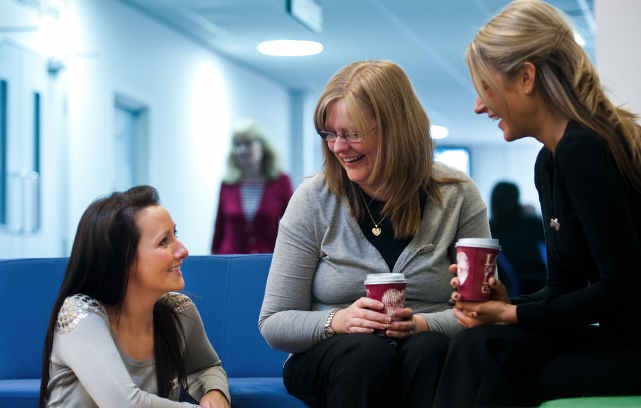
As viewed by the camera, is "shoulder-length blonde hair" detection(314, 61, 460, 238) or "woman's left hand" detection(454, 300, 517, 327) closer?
"woman's left hand" detection(454, 300, 517, 327)

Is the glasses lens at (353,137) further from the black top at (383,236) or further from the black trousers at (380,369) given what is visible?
the black trousers at (380,369)

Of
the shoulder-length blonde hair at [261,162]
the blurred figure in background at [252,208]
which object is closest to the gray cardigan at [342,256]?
the blurred figure in background at [252,208]

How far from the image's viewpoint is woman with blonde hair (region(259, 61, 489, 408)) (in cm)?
231

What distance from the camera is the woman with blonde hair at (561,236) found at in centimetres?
174

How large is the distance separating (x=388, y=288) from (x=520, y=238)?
324 centimetres

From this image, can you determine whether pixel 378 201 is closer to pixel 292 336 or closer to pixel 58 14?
pixel 292 336

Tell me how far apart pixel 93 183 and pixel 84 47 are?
1026 mm

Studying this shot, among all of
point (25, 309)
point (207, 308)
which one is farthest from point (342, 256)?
point (25, 309)

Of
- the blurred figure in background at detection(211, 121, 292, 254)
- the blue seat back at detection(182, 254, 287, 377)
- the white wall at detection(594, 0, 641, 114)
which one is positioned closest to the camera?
the blue seat back at detection(182, 254, 287, 377)

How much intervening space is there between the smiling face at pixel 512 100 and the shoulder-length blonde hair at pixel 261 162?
3.73 metres

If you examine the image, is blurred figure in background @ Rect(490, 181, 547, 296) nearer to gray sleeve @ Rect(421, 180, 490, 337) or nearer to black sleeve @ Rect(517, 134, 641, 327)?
gray sleeve @ Rect(421, 180, 490, 337)

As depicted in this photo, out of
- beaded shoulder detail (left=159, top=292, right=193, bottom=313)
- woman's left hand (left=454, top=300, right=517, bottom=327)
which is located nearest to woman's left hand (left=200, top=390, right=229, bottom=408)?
beaded shoulder detail (left=159, top=292, right=193, bottom=313)

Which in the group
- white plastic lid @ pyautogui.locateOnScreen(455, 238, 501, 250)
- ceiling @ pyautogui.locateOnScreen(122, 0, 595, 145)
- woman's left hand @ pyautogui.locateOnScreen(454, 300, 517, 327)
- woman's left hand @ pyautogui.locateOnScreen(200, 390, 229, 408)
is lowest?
woman's left hand @ pyautogui.locateOnScreen(200, 390, 229, 408)

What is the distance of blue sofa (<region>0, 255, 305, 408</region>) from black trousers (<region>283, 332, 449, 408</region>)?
903 mm
